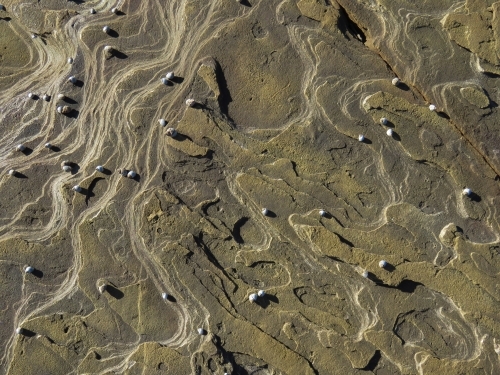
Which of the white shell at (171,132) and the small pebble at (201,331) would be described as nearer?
the small pebble at (201,331)

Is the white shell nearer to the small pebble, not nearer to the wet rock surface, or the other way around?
the wet rock surface

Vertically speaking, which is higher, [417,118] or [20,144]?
[417,118]

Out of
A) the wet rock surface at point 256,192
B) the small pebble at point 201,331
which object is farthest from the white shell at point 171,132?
Answer: the small pebble at point 201,331

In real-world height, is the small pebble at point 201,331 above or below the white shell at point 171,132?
below

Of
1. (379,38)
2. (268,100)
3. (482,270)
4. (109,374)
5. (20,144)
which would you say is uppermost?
(379,38)

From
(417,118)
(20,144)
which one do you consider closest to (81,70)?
(20,144)

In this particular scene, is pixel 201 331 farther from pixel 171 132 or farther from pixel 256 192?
pixel 171 132

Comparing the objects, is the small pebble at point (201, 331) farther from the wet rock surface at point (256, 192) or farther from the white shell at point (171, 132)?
the white shell at point (171, 132)

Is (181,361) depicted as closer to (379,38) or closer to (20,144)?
(20,144)

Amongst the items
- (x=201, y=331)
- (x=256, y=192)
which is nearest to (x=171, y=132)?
(x=256, y=192)
